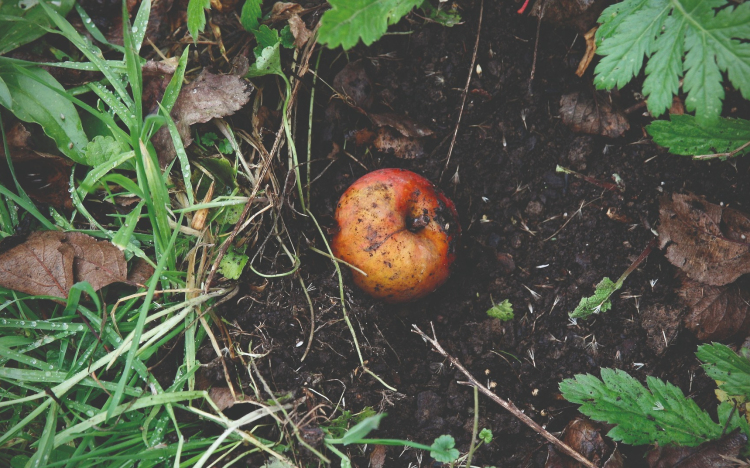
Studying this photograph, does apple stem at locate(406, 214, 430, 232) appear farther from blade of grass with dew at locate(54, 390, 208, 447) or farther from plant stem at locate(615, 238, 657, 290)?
blade of grass with dew at locate(54, 390, 208, 447)

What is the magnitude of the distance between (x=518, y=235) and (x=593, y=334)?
0.63 metres

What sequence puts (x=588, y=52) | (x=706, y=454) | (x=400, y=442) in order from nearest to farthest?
(x=400, y=442)
(x=706, y=454)
(x=588, y=52)

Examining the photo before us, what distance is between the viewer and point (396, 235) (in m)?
2.26

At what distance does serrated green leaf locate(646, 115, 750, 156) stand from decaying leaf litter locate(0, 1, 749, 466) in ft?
0.90

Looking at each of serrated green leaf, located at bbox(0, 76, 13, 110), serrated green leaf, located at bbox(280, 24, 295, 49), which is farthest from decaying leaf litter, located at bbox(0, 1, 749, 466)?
serrated green leaf, located at bbox(0, 76, 13, 110)

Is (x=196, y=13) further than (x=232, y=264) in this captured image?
No

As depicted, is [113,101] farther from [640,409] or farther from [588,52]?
[640,409]

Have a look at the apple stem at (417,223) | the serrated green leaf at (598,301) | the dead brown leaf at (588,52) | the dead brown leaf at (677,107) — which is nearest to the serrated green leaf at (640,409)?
the serrated green leaf at (598,301)

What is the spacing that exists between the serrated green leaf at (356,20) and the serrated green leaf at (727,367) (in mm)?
1985

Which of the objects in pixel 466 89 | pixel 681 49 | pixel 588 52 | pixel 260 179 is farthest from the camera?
pixel 466 89

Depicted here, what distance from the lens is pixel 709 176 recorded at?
99.3 inches

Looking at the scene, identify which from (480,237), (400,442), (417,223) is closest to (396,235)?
(417,223)

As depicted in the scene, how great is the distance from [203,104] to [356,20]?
1.00 meters

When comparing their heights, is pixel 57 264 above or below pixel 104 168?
below
